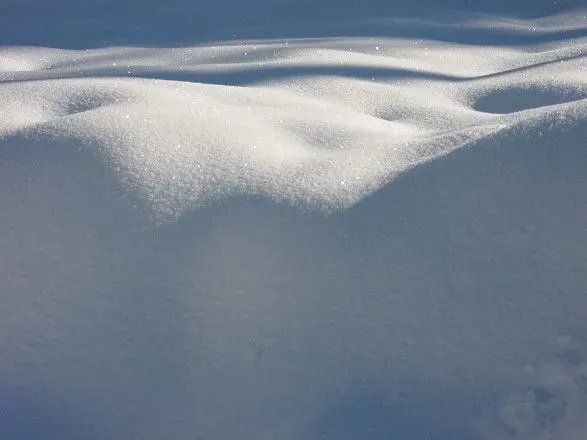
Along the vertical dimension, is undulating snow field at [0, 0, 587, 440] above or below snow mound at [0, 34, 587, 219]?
below

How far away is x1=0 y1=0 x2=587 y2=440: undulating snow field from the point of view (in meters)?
1.79

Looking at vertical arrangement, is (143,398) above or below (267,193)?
below

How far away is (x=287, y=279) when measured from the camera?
79.0 inches

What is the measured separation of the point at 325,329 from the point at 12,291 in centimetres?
97

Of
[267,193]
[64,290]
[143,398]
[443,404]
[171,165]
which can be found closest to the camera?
[443,404]

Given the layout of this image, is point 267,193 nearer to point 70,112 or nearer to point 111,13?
point 70,112

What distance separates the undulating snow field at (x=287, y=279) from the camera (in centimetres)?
179

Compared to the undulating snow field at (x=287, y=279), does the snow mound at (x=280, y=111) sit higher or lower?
higher

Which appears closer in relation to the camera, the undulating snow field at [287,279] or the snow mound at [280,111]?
the undulating snow field at [287,279]

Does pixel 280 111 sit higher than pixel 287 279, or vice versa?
pixel 280 111

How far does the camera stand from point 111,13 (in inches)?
284

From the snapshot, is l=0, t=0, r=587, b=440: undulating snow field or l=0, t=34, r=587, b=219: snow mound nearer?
l=0, t=0, r=587, b=440: undulating snow field

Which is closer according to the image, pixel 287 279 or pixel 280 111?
pixel 287 279

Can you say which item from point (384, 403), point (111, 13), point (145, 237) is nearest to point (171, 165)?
point (145, 237)
